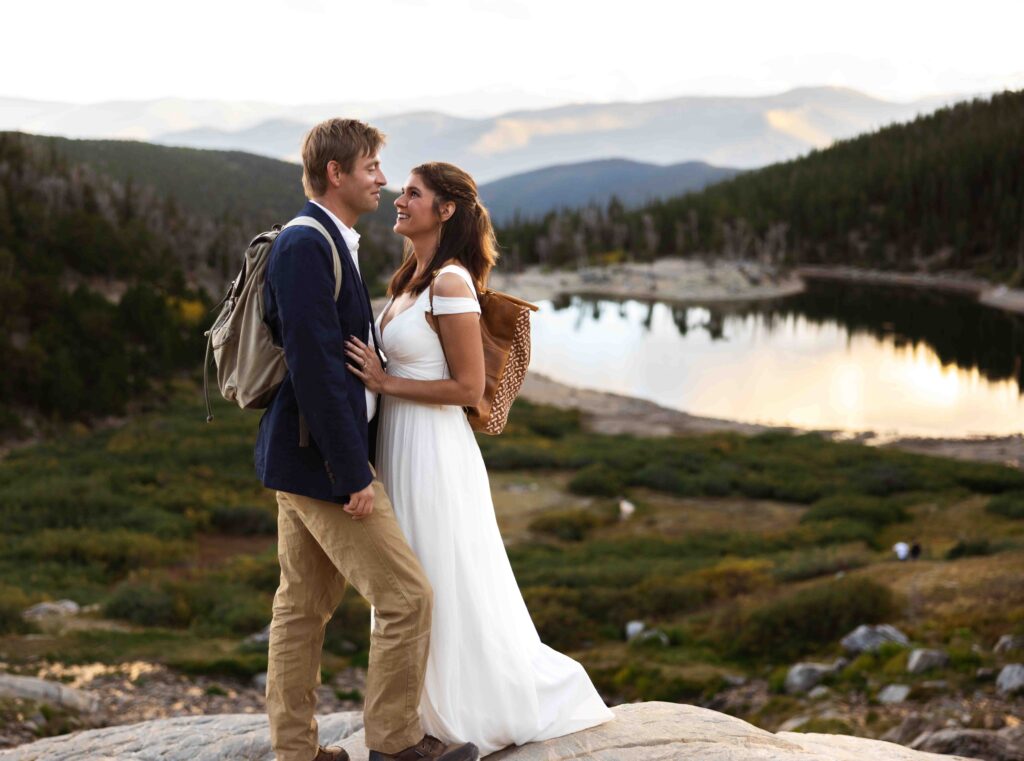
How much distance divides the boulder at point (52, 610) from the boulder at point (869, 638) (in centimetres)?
916

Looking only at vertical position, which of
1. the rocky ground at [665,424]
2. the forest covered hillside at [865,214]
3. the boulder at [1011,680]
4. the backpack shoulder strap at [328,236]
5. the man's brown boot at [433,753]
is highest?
the forest covered hillside at [865,214]

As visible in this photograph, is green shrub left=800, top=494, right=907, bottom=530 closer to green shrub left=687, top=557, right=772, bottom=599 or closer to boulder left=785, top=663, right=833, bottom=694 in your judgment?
green shrub left=687, top=557, right=772, bottom=599

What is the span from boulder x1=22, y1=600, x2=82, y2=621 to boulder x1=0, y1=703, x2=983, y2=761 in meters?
8.04

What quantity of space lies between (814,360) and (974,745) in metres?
46.7

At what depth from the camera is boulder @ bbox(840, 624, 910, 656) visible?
1100cm

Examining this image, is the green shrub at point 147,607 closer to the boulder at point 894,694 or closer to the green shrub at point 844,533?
the boulder at point 894,694

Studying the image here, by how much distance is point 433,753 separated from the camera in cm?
397

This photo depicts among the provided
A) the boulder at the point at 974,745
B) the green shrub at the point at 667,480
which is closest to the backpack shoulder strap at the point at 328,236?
the boulder at the point at 974,745

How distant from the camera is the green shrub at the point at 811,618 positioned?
1196cm

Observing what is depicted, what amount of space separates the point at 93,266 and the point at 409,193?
134ft

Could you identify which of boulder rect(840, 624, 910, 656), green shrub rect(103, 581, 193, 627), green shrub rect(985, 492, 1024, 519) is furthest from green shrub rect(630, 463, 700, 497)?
green shrub rect(103, 581, 193, 627)

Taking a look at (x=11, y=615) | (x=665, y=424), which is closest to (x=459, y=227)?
(x=11, y=615)

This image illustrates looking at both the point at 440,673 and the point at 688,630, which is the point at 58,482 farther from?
the point at 440,673

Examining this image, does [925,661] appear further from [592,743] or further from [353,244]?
[353,244]
